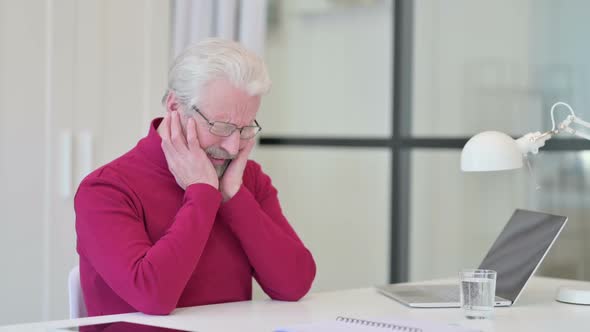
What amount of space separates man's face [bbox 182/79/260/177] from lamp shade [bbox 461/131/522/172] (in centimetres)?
48

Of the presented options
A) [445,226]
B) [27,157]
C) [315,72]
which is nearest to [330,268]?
[445,226]

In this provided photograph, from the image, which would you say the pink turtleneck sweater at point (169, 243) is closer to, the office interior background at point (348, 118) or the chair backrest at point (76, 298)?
the chair backrest at point (76, 298)

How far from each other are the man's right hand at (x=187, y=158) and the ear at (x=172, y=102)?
0.04 meters

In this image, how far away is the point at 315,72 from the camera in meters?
3.59

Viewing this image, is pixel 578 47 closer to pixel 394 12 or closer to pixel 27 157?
pixel 394 12

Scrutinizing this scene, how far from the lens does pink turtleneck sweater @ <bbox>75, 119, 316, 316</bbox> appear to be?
1.73m

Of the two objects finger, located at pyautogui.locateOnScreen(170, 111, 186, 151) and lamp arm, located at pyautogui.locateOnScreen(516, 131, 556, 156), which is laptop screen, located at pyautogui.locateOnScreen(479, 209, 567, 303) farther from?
finger, located at pyautogui.locateOnScreen(170, 111, 186, 151)

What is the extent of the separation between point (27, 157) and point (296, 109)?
1.16 metres

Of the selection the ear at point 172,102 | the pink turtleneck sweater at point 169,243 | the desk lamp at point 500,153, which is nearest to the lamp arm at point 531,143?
the desk lamp at point 500,153

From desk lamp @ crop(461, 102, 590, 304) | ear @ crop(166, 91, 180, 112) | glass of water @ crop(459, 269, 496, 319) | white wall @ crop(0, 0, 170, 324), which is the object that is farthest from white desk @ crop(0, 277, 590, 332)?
white wall @ crop(0, 0, 170, 324)

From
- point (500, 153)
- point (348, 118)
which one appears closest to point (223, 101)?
point (500, 153)

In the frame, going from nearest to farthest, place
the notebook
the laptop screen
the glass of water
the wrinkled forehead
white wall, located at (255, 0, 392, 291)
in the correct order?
the notebook → the glass of water → the wrinkled forehead → the laptop screen → white wall, located at (255, 0, 392, 291)

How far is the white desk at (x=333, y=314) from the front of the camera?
1.63m

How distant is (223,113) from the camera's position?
1.90 metres
